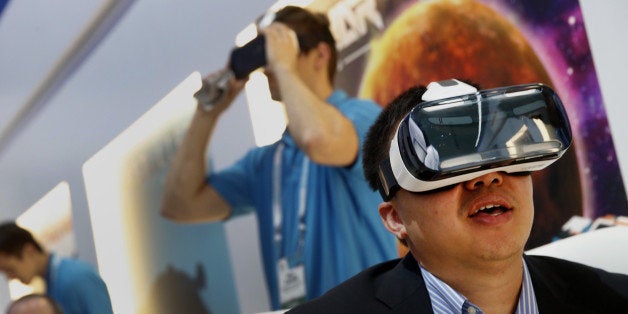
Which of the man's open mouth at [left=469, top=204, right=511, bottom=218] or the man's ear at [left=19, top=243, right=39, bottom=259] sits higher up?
the man's ear at [left=19, top=243, right=39, bottom=259]

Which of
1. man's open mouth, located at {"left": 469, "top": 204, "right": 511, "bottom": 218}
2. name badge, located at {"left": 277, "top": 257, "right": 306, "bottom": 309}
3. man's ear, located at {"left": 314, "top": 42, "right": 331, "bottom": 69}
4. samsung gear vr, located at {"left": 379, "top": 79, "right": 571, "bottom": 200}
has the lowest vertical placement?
name badge, located at {"left": 277, "top": 257, "right": 306, "bottom": 309}

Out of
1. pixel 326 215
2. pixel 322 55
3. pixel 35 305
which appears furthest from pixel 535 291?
pixel 35 305

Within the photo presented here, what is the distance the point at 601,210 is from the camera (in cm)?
187

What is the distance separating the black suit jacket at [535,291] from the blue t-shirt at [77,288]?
2.25 meters

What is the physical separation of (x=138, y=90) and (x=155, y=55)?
160mm

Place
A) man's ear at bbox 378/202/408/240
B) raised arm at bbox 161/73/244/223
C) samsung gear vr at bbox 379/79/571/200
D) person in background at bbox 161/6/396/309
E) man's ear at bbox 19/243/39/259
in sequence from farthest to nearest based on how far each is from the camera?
man's ear at bbox 19/243/39/259
raised arm at bbox 161/73/244/223
person in background at bbox 161/6/396/309
man's ear at bbox 378/202/408/240
samsung gear vr at bbox 379/79/571/200

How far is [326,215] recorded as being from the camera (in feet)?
7.85

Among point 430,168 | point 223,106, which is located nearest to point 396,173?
point 430,168

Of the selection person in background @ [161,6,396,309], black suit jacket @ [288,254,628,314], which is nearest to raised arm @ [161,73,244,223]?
person in background @ [161,6,396,309]

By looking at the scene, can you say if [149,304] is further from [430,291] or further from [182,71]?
[430,291]

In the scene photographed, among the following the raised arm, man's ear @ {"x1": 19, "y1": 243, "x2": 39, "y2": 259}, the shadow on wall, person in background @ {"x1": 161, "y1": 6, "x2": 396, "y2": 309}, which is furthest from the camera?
man's ear @ {"x1": 19, "y1": 243, "x2": 39, "y2": 259}

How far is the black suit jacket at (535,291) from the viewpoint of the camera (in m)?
1.20

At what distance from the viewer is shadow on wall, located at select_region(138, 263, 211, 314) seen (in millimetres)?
3049

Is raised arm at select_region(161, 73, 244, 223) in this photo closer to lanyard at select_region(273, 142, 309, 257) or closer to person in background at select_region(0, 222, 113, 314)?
lanyard at select_region(273, 142, 309, 257)
